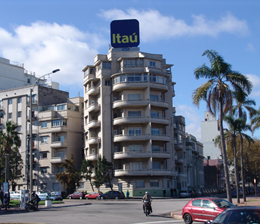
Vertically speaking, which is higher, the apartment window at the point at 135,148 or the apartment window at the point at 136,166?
the apartment window at the point at 135,148

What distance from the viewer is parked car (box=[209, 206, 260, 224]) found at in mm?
9843

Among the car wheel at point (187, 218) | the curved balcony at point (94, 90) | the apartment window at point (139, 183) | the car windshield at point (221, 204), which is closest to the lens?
the car windshield at point (221, 204)

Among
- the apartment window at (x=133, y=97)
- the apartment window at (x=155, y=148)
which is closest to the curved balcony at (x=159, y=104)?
the apartment window at (x=133, y=97)

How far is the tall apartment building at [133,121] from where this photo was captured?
199 ft

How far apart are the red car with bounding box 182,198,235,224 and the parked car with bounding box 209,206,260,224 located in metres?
8.35

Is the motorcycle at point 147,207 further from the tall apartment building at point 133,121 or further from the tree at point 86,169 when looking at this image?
the tree at point 86,169

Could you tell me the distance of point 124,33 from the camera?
66812mm

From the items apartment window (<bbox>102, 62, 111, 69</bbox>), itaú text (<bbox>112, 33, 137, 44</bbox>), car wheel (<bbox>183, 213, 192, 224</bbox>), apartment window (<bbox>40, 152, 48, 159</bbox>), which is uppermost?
itaú text (<bbox>112, 33, 137, 44</bbox>)

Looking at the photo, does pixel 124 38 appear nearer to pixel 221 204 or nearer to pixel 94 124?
pixel 94 124

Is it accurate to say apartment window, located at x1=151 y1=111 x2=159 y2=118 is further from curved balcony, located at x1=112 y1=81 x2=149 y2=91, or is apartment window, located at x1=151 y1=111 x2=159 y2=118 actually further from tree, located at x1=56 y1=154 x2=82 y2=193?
tree, located at x1=56 y1=154 x2=82 y2=193

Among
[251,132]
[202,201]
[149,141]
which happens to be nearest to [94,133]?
[149,141]

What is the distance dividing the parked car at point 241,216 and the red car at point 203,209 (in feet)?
27.4

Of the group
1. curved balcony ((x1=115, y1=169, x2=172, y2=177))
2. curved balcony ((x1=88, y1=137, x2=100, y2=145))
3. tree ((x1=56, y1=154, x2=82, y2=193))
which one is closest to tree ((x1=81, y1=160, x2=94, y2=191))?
tree ((x1=56, y1=154, x2=82, y2=193))

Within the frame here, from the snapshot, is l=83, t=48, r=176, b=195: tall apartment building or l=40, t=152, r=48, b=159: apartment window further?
l=40, t=152, r=48, b=159: apartment window
